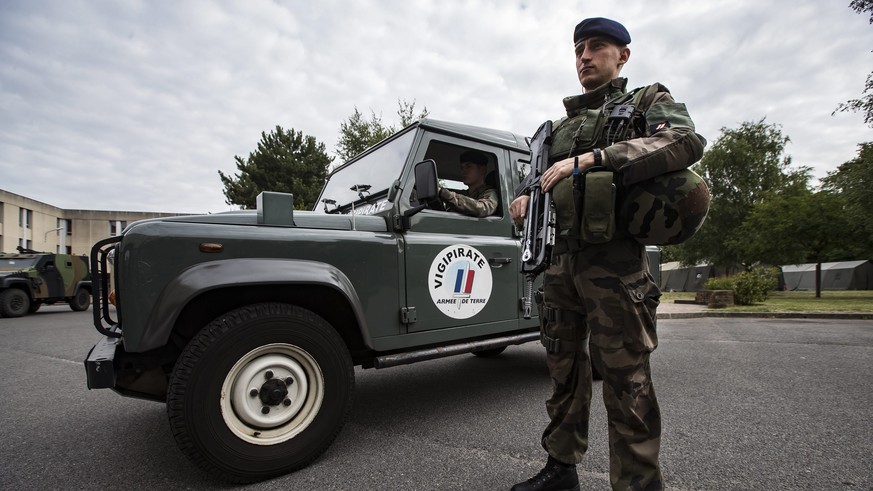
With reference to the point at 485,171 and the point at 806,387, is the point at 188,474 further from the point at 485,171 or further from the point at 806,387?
the point at 806,387

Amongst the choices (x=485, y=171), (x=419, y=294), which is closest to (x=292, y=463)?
(x=419, y=294)

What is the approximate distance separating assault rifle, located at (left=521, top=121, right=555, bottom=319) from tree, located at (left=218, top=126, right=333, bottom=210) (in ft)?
62.3

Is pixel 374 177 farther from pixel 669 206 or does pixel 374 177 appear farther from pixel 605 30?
pixel 669 206

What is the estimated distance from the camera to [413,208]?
103 inches

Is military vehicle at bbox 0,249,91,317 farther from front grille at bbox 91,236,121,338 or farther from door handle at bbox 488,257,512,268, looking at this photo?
door handle at bbox 488,257,512,268

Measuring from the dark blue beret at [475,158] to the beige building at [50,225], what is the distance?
3537cm

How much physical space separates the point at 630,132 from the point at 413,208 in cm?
132

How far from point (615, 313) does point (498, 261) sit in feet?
4.67

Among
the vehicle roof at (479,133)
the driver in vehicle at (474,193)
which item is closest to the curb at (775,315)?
the vehicle roof at (479,133)

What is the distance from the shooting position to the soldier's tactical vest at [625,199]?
1.51 metres

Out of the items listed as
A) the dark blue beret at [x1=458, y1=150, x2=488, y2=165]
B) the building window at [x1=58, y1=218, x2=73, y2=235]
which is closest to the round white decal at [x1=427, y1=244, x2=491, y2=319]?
the dark blue beret at [x1=458, y1=150, x2=488, y2=165]

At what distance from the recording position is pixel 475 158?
3.23m

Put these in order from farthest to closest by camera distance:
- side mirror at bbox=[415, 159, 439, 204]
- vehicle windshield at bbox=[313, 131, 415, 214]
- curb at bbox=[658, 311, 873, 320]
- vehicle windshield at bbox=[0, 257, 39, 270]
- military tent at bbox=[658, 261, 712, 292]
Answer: military tent at bbox=[658, 261, 712, 292], vehicle windshield at bbox=[0, 257, 39, 270], curb at bbox=[658, 311, 873, 320], vehicle windshield at bbox=[313, 131, 415, 214], side mirror at bbox=[415, 159, 439, 204]

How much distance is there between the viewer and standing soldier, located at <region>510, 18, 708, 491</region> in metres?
1.50
